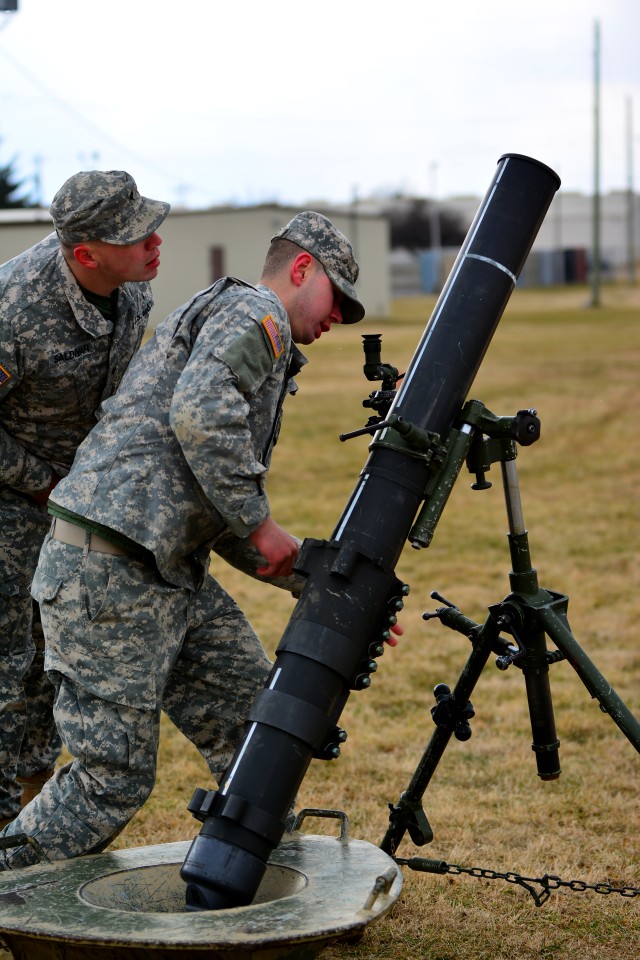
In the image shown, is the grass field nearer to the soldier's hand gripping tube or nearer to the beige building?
the soldier's hand gripping tube

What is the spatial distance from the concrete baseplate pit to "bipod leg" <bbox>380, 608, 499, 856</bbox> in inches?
16.3

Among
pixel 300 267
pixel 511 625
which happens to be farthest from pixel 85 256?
pixel 511 625

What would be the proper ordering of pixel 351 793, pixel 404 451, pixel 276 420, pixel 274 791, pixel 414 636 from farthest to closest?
pixel 414 636, pixel 351 793, pixel 276 420, pixel 404 451, pixel 274 791

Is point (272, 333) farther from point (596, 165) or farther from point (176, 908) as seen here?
point (596, 165)

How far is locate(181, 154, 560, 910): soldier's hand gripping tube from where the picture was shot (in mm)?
3129

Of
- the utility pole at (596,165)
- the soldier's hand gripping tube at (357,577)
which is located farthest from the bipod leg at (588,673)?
the utility pole at (596,165)

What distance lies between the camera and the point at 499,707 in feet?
21.4

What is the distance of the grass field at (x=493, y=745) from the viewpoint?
13.5 feet

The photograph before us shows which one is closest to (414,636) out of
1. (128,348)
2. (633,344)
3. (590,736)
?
(590,736)

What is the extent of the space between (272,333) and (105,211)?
71 centimetres

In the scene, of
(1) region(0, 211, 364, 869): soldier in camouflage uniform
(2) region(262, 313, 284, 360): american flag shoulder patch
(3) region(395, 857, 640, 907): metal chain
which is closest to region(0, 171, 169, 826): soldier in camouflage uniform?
(1) region(0, 211, 364, 869): soldier in camouflage uniform

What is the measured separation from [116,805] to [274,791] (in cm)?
56

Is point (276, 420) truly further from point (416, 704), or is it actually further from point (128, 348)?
point (416, 704)

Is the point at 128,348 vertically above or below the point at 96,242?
below
